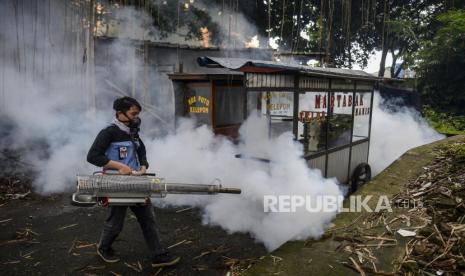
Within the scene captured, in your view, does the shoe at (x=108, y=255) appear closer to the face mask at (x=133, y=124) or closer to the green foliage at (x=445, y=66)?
the face mask at (x=133, y=124)

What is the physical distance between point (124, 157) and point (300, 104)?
3.23 metres

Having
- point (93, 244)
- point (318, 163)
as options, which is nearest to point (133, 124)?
point (93, 244)

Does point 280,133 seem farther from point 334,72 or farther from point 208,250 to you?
point 208,250

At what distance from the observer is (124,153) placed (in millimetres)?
4473

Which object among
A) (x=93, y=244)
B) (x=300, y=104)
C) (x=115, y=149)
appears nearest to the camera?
(x=115, y=149)

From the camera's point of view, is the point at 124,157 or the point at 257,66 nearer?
the point at 124,157

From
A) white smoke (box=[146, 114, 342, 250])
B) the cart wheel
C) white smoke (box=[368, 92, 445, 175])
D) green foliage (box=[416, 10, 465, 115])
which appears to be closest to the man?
white smoke (box=[146, 114, 342, 250])

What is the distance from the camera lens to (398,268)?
391 centimetres

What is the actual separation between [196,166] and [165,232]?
7.30ft

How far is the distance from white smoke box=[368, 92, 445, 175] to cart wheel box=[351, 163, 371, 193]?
5.28 ft

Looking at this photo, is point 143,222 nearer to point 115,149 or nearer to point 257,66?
point 115,149

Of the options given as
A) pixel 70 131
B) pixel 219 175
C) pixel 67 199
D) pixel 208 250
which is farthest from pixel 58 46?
pixel 208 250

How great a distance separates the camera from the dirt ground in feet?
15.1

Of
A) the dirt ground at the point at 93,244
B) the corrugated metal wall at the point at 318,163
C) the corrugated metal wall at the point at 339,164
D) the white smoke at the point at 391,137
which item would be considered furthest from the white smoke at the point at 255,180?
the white smoke at the point at 391,137
